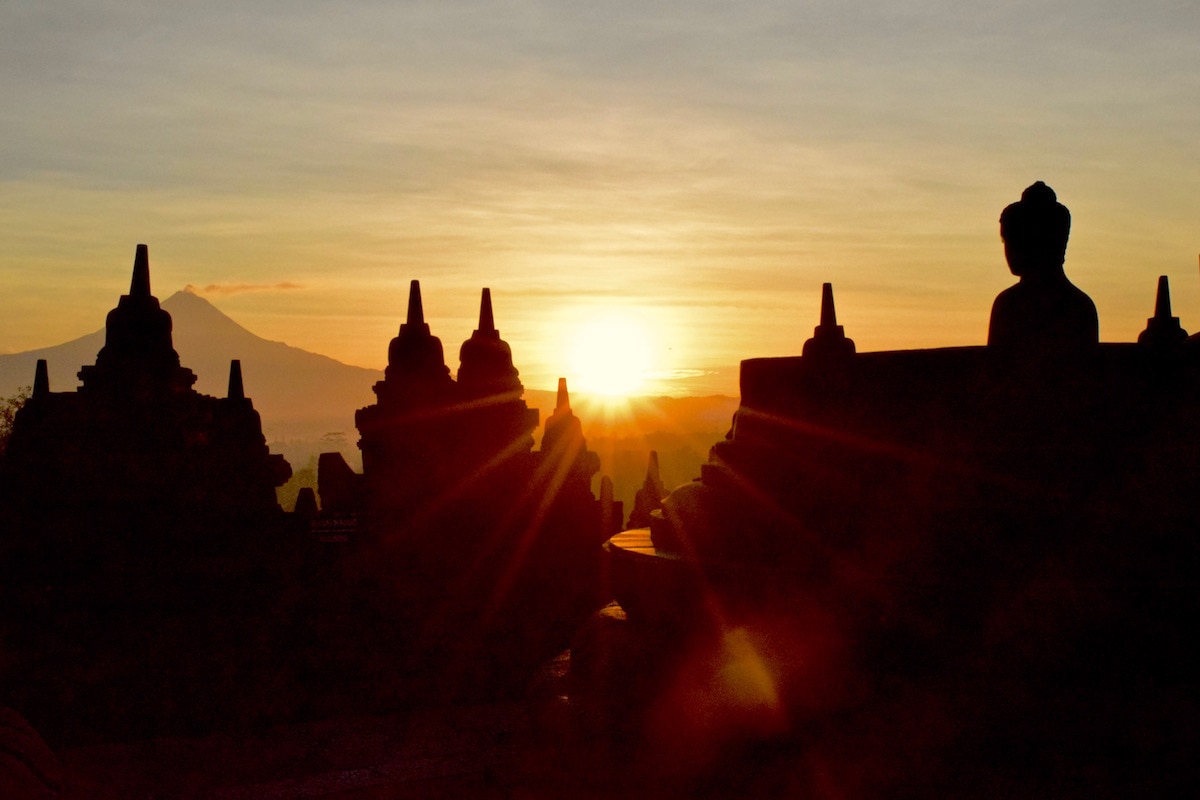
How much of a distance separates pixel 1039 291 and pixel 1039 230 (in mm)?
319

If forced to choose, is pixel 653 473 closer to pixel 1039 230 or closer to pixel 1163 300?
pixel 1163 300

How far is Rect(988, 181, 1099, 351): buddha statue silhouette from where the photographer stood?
4.84 metres

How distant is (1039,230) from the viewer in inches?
195

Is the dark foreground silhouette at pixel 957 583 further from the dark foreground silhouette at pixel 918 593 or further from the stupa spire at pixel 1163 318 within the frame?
the stupa spire at pixel 1163 318

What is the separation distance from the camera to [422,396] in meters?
12.3

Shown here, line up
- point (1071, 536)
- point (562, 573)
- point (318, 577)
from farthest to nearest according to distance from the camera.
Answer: point (562, 573)
point (318, 577)
point (1071, 536)

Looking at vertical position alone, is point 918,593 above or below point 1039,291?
below

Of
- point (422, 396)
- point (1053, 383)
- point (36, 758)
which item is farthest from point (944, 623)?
point (422, 396)

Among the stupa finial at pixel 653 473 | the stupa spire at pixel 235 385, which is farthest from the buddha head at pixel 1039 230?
the stupa finial at pixel 653 473

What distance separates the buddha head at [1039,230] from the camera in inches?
195

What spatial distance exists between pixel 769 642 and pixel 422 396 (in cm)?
788

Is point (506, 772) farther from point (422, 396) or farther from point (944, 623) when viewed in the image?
point (422, 396)

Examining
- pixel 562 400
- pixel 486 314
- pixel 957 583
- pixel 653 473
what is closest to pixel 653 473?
pixel 653 473

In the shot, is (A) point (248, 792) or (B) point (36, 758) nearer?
(B) point (36, 758)
